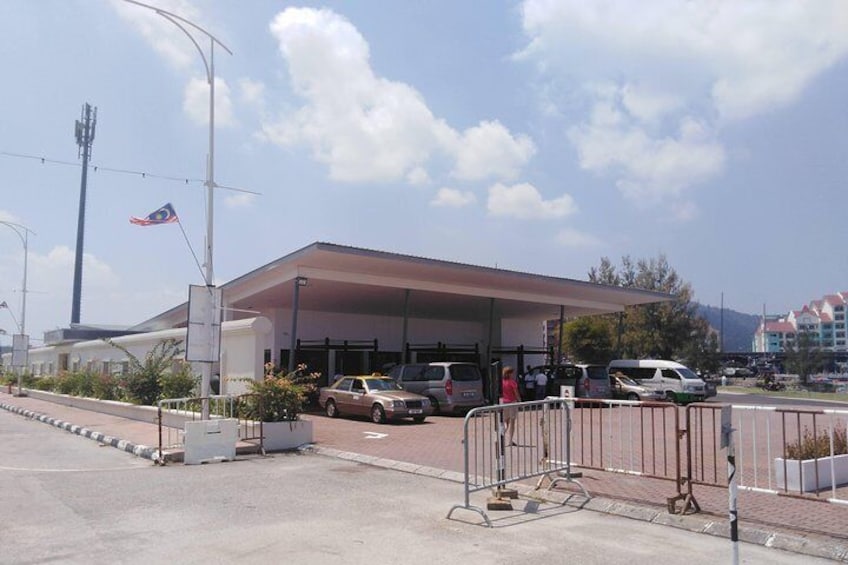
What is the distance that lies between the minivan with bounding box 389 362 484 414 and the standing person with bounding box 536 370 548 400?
5439mm

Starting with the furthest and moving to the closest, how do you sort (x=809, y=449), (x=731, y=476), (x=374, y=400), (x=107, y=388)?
(x=107, y=388), (x=374, y=400), (x=809, y=449), (x=731, y=476)

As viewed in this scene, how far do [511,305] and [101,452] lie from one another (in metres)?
23.0

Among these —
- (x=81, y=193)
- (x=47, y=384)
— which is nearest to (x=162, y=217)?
(x=47, y=384)

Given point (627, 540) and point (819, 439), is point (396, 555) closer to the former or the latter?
point (627, 540)

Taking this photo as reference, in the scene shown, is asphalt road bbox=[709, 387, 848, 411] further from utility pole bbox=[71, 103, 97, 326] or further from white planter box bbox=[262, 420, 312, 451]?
utility pole bbox=[71, 103, 97, 326]

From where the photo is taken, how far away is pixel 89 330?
186 ft

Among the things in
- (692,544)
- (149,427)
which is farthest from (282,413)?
(692,544)

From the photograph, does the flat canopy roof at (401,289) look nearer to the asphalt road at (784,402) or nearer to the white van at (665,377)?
the white van at (665,377)

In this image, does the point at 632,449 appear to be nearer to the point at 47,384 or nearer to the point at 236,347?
the point at 236,347

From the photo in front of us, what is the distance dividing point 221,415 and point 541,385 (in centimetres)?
1514

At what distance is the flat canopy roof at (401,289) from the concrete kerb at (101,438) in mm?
5646

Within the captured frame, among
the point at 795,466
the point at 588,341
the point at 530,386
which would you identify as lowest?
the point at 795,466

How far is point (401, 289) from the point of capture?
89.6 feet

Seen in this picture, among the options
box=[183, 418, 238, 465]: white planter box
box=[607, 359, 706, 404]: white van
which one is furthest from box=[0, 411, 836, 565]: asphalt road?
box=[607, 359, 706, 404]: white van
